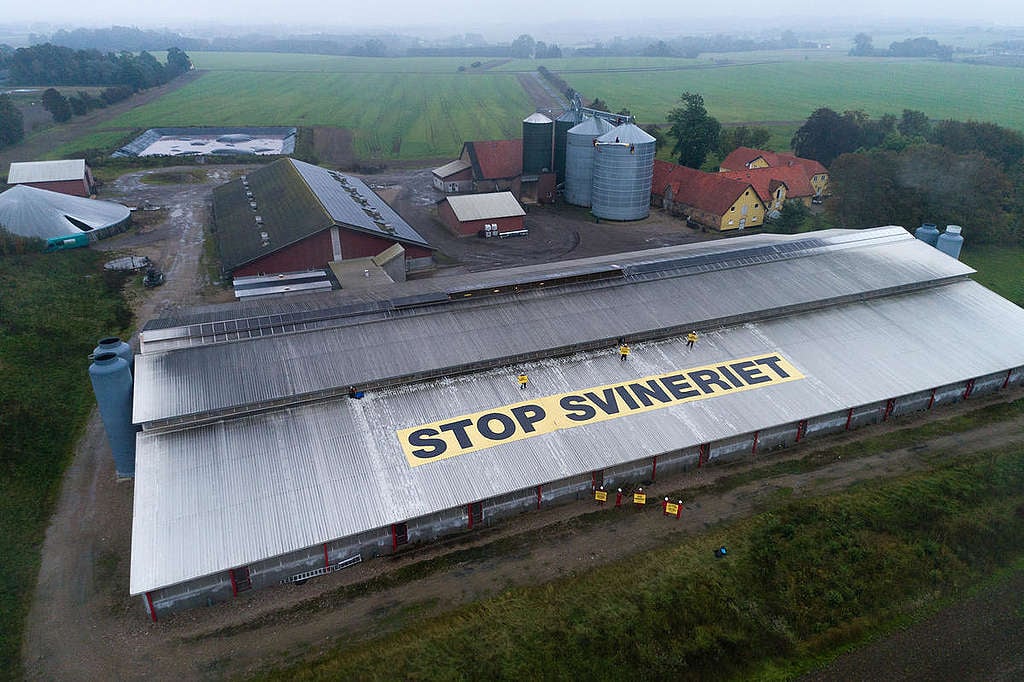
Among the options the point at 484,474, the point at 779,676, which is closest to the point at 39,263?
the point at 484,474

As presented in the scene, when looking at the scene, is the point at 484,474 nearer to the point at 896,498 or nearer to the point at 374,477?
the point at 374,477

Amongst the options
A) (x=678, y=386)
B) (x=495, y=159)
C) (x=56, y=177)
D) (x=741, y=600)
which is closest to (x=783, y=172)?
(x=495, y=159)

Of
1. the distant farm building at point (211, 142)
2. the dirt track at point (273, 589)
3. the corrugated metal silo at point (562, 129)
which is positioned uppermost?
the corrugated metal silo at point (562, 129)

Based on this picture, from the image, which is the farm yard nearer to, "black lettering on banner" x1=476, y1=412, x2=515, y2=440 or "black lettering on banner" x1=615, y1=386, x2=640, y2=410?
"black lettering on banner" x1=615, y1=386, x2=640, y2=410

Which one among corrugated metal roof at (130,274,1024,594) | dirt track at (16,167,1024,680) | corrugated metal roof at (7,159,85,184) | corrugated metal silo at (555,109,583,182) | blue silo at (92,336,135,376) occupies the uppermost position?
corrugated metal silo at (555,109,583,182)

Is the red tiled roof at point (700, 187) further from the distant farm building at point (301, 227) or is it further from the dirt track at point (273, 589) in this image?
the dirt track at point (273, 589)

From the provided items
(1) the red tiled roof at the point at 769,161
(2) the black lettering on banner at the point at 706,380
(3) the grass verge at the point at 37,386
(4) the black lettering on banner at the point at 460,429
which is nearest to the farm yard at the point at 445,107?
(1) the red tiled roof at the point at 769,161

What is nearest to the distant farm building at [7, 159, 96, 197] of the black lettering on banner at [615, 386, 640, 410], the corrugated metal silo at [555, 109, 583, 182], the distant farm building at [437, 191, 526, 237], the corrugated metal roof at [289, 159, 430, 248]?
the corrugated metal roof at [289, 159, 430, 248]
